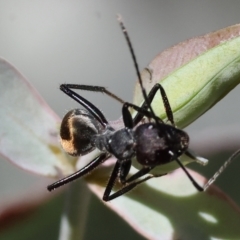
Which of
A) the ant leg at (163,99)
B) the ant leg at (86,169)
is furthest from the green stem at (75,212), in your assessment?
the ant leg at (163,99)

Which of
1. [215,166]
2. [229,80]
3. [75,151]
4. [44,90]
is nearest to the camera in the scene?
[229,80]

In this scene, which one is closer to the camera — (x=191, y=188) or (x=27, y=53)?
(x=191, y=188)

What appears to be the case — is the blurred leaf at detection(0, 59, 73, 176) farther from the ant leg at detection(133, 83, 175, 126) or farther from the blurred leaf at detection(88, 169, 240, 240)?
the ant leg at detection(133, 83, 175, 126)

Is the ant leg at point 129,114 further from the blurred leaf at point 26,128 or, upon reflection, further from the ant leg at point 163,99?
the blurred leaf at point 26,128

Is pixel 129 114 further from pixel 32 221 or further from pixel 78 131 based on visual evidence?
pixel 32 221

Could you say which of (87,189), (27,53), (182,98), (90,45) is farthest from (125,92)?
(182,98)

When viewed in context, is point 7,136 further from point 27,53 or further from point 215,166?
point 27,53

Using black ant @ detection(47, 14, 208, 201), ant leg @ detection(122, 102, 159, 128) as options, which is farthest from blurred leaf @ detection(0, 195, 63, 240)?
ant leg @ detection(122, 102, 159, 128)
